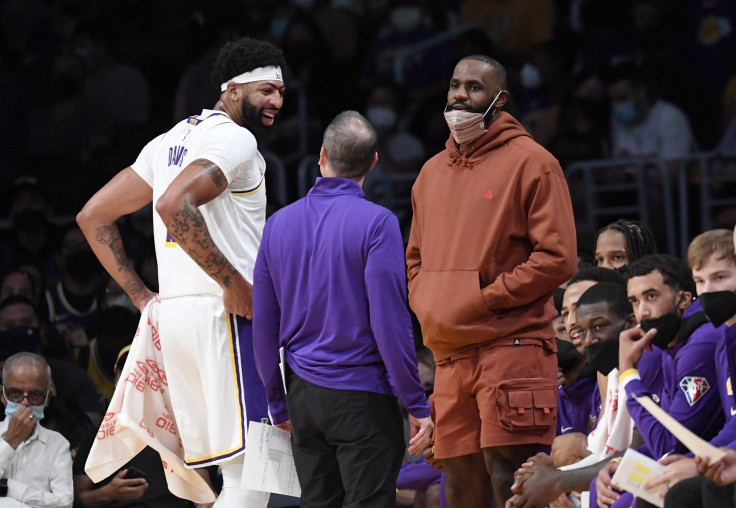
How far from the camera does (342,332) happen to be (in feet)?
13.9

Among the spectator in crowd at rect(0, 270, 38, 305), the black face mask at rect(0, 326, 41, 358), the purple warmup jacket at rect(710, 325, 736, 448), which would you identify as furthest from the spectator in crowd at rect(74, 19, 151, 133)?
the purple warmup jacket at rect(710, 325, 736, 448)

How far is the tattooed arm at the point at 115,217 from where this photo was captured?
16.8 ft

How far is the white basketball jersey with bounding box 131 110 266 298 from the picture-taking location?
4.69 m

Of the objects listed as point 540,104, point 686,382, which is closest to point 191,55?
point 540,104

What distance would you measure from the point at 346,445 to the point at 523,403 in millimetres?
587

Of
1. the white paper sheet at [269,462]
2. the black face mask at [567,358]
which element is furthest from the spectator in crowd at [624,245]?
the white paper sheet at [269,462]

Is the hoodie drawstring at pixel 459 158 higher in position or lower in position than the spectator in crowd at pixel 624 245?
higher

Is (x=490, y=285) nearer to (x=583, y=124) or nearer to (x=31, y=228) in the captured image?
(x=583, y=124)

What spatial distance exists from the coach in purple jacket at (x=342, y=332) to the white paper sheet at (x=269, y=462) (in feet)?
0.30

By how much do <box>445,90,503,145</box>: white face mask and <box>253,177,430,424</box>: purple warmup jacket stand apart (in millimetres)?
394

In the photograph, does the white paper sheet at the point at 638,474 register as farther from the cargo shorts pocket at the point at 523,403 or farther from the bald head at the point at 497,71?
the bald head at the point at 497,71

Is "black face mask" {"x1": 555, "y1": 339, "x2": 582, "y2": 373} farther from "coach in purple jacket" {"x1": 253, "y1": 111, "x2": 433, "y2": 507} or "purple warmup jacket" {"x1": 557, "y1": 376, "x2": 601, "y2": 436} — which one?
"coach in purple jacket" {"x1": 253, "y1": 111, "x2": 433, "y2": 507}

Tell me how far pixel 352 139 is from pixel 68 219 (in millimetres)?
4661

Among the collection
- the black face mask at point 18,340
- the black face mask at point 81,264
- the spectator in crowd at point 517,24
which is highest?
the spectator in crowd at point 517,24
